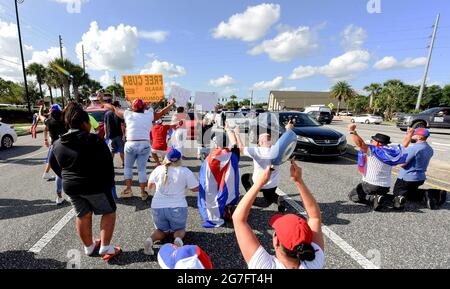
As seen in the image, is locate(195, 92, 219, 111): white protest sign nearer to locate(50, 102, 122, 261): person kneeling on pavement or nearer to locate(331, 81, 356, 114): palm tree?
locate(50, 102, 122, 261): person kneeling on pavement

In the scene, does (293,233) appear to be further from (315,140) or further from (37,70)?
(37,70)

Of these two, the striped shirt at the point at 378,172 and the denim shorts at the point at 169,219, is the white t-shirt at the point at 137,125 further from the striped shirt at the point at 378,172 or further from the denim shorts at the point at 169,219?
the striped shirt at the point at 378,172

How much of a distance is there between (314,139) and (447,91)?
69991 mm

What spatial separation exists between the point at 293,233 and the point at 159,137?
187 inches

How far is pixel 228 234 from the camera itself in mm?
3221

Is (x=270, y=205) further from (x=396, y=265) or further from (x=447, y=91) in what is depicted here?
(x=447, y=91)

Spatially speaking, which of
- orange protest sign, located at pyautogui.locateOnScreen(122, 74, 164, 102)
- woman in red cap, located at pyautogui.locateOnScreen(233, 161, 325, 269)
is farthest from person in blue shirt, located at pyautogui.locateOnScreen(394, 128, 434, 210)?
orange protest sign, located at pyautogui.locateOnScreen(122, 74, 164, 102)

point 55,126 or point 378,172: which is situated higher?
point 55,126

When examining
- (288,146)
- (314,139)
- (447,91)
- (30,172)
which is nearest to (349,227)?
(288,146)

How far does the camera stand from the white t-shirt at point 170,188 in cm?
294

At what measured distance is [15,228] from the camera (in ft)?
11.0

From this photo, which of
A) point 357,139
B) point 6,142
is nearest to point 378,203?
point 357,139

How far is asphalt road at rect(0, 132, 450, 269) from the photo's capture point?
266 centimetres

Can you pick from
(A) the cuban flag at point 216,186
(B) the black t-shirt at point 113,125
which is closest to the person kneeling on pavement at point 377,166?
(A) the cuban flag at point 216,186
